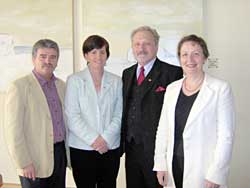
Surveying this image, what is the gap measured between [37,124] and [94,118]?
40 centimetres

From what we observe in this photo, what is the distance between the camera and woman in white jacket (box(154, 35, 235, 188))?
2.04 metres

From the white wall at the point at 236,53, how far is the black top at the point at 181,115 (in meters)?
1.40

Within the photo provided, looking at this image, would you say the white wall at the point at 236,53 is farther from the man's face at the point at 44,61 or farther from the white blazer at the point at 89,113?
the man's face at the point at 44,61

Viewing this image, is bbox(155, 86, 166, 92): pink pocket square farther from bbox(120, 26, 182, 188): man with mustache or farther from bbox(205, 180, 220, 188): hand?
bbox(205, 180, 220, 188): hand

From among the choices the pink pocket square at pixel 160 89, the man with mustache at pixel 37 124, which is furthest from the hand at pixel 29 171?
the pink pocket square at pixel 160 89

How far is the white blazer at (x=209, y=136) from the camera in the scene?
6.65 feet

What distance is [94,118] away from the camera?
2494mm

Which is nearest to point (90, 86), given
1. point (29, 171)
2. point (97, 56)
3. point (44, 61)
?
point (97, 56)

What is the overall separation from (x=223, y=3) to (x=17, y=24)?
2212 millimetres

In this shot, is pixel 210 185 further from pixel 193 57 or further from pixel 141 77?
pixel 141 77

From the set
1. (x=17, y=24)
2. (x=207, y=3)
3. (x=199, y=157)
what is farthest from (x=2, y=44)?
(x=199, y=157)

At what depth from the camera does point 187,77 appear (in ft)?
7.30

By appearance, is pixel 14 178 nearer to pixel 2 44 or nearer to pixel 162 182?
pixel 2 44

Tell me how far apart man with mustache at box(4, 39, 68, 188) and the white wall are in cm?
170
